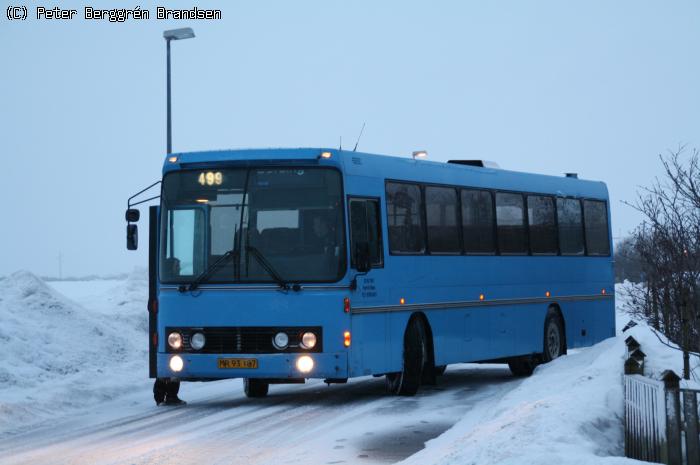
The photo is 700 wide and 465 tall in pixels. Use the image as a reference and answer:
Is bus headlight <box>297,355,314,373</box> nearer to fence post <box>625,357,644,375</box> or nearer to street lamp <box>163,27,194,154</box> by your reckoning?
fence post <box>625,357,644,375</box>

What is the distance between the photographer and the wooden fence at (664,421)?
938 cm

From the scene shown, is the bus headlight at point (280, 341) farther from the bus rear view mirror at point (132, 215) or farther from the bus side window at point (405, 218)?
the bus rear view mirror at point (132, 215)

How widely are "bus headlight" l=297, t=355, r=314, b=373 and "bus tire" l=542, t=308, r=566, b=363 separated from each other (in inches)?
314

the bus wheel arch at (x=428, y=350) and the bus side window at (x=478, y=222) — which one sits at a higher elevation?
the bus side window at (x=478, y=222)

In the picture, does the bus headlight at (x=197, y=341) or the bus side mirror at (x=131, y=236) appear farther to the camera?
the bus side mirror at (x=131, y=236)

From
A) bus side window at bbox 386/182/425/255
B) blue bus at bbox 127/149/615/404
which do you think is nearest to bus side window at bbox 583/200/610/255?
blue bus at bbox 127/149/615/404

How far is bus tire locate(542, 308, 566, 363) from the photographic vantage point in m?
24.2

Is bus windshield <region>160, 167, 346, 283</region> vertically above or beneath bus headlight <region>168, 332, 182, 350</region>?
above

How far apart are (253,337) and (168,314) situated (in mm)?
1221

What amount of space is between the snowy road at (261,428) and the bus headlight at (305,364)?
1.78 ft

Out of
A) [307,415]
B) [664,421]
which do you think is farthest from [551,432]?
[307,415]

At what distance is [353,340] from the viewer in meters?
17.3

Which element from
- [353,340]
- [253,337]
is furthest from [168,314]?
[353,340]


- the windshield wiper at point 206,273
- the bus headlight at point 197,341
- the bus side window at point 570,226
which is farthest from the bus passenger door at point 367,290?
the bus side window at point 570,226
